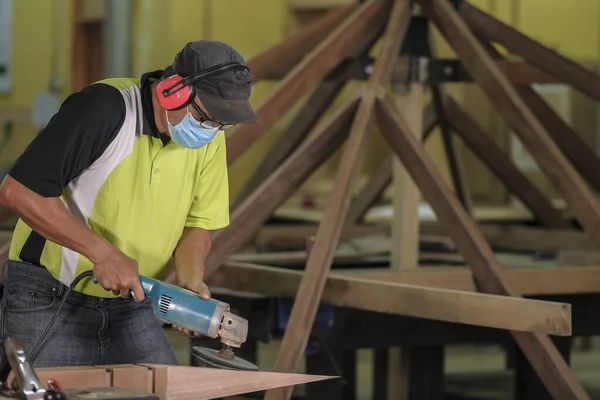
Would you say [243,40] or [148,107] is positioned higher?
[243,40]

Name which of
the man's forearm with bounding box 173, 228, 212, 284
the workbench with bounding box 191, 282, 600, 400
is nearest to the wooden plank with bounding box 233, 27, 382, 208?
the workbench with bounding box 191, 282, 600, 400

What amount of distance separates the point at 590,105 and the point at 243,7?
3144mm

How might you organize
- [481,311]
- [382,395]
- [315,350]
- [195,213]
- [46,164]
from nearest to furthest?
[46,164] → [195,213] → [481,311] → [315,350] → [382,395]

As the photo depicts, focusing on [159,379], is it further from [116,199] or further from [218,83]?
[218,83]

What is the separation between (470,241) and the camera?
185 inches

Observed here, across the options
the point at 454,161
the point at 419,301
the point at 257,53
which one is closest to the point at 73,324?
the point at 419,301

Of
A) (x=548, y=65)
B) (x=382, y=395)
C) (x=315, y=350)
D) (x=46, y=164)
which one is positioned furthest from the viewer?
(x=382, y=395)

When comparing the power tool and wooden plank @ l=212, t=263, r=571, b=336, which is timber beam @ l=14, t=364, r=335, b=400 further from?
wooden plank @ l=212, t=263, r=571, b=336

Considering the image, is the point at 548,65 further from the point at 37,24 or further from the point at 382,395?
the point at 37,24

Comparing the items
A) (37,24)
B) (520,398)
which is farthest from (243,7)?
(520,398)

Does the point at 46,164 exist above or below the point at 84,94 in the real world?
below

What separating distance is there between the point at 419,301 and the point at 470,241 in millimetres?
458

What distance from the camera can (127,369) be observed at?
109 inches

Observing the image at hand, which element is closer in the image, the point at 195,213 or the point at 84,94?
the point at 84,94
